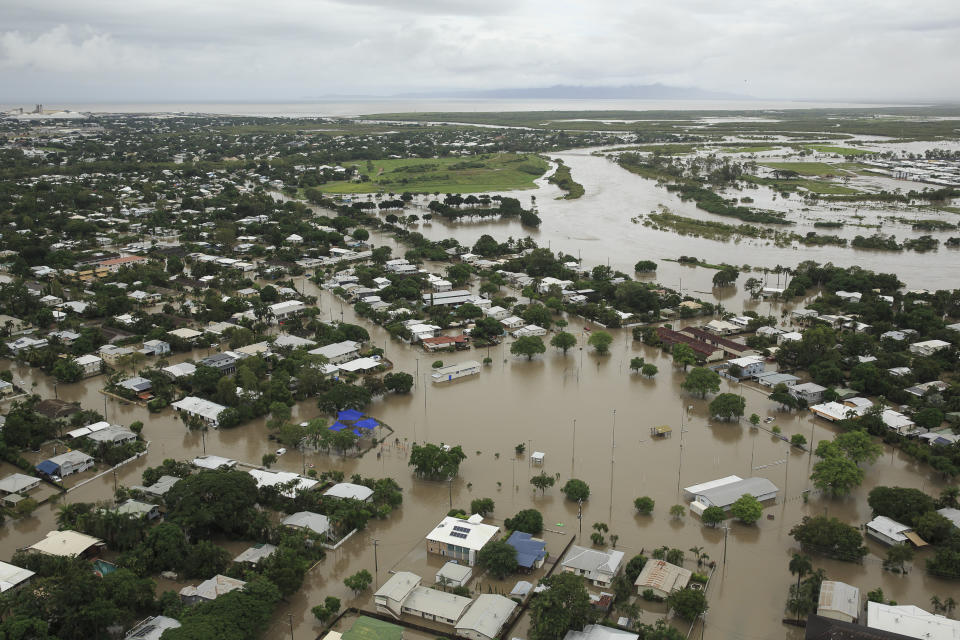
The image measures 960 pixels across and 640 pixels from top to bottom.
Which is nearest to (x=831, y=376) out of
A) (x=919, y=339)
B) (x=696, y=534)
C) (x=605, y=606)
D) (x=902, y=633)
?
(x=919, y=339)

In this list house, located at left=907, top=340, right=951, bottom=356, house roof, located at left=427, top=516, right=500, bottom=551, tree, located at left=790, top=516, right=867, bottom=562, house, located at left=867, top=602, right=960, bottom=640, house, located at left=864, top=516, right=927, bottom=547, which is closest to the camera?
house, located at left=867, top=602, right=960, bottom=640

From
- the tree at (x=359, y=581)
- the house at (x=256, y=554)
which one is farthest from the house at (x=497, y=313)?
the tree at (x=359, y=581)

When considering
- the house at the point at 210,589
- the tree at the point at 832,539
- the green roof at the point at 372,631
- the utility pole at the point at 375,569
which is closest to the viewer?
the green roof at the point at 372,631

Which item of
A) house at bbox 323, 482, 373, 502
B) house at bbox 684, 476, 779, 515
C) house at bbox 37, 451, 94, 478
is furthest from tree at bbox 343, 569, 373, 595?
house at bbox 37, 451, 94, 478

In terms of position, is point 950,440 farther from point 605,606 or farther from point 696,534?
point 605,606

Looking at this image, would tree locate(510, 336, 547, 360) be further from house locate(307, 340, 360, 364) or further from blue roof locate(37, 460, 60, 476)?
blue roof locate(37, 460, 60, 476)

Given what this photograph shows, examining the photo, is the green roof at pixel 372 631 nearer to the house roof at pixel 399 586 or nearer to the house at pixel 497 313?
the house roof at pixel 399 586
